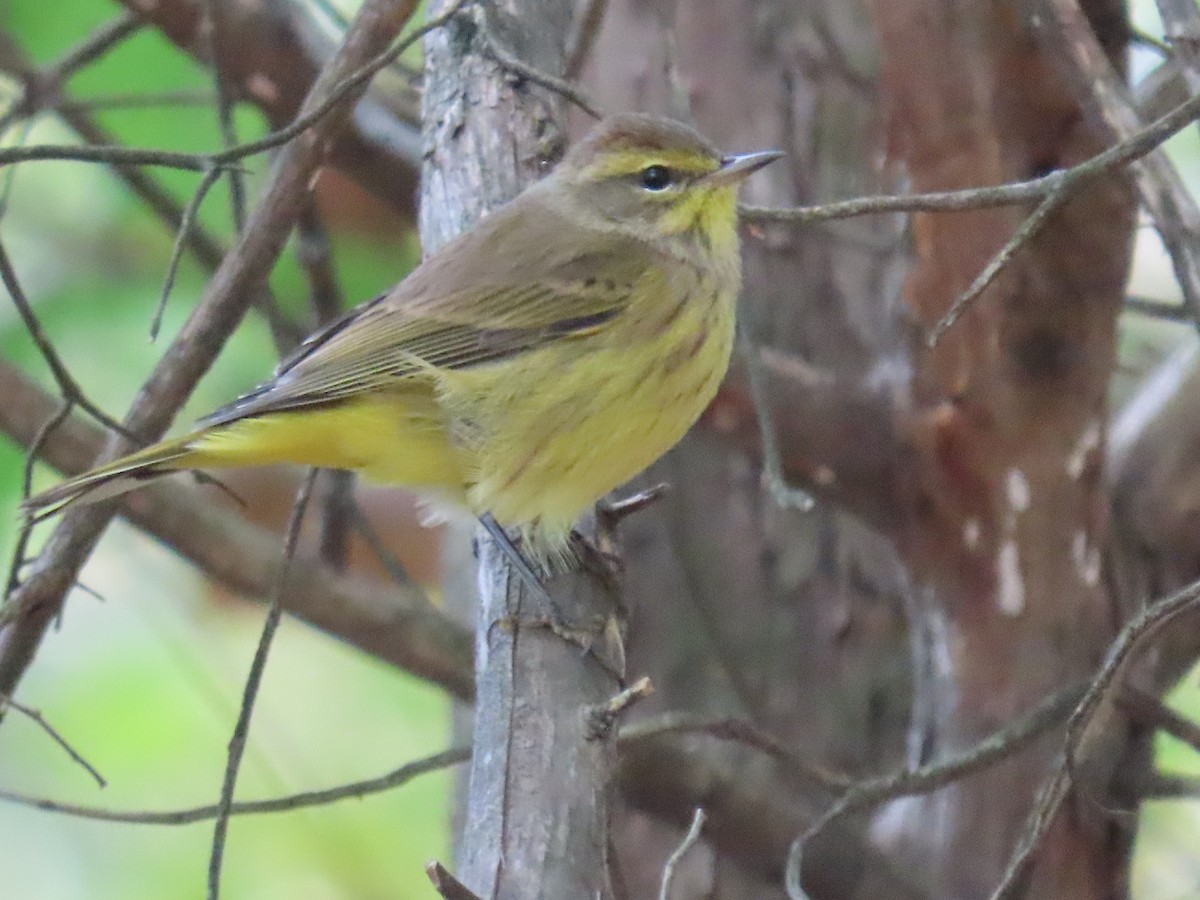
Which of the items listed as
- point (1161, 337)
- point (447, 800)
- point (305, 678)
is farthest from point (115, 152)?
point (1161, 337)

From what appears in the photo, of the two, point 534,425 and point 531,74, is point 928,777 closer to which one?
point 534,425

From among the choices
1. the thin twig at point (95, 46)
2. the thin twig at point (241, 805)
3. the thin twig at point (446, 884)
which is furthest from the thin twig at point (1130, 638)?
the thin twig at point (95, 46)

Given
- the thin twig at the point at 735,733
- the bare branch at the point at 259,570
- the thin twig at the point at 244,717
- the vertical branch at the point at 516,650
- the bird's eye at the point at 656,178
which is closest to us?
the vertical branch at the point at 516,650

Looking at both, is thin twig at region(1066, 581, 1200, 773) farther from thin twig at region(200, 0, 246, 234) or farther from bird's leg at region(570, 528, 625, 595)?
thin twig at region(200, 0, 246, 234)

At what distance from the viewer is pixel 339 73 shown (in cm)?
315

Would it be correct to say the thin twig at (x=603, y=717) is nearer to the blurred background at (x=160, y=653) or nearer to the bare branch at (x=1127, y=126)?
the bare branch at (x=1127, y=126)

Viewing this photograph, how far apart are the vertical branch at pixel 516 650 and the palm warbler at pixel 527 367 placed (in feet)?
0.38

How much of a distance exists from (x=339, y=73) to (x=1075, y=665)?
2280 mm

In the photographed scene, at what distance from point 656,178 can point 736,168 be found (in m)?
0.25

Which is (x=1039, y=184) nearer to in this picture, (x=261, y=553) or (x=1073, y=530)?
(x=1073, y=530)

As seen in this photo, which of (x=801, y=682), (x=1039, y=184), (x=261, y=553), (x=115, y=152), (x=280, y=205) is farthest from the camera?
(x=801, y=682)

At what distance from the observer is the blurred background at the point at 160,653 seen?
15.1 feet

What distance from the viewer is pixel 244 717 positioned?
2777mm

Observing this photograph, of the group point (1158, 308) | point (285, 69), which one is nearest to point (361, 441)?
point (285, 69)
